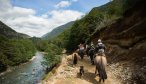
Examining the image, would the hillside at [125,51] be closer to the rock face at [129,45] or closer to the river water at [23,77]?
the rock face at [129,45]

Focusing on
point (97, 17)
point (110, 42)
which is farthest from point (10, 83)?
point (110, 42)

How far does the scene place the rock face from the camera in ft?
67.2

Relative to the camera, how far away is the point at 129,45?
86.8ft

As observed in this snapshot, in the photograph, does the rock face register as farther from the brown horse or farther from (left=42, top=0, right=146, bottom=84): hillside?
the brown horse

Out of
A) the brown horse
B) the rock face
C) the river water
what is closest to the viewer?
the brown horse

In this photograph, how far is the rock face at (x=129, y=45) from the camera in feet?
67.2

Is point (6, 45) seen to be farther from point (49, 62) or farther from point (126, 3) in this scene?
point (126, 3)

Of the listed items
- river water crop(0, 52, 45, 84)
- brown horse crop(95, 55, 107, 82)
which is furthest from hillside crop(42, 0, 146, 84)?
river water crop(0, 52, 45, 84)

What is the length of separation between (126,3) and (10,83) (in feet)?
175

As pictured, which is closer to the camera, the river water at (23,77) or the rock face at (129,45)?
the rock face at (129,45)

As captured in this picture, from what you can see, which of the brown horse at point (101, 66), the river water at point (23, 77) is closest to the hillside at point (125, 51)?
the brown horse at point (101, 66)

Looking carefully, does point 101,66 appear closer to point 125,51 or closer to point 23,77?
point 125,51

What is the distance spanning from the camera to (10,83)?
247 feet

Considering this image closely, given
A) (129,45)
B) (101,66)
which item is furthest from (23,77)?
(101,66)
